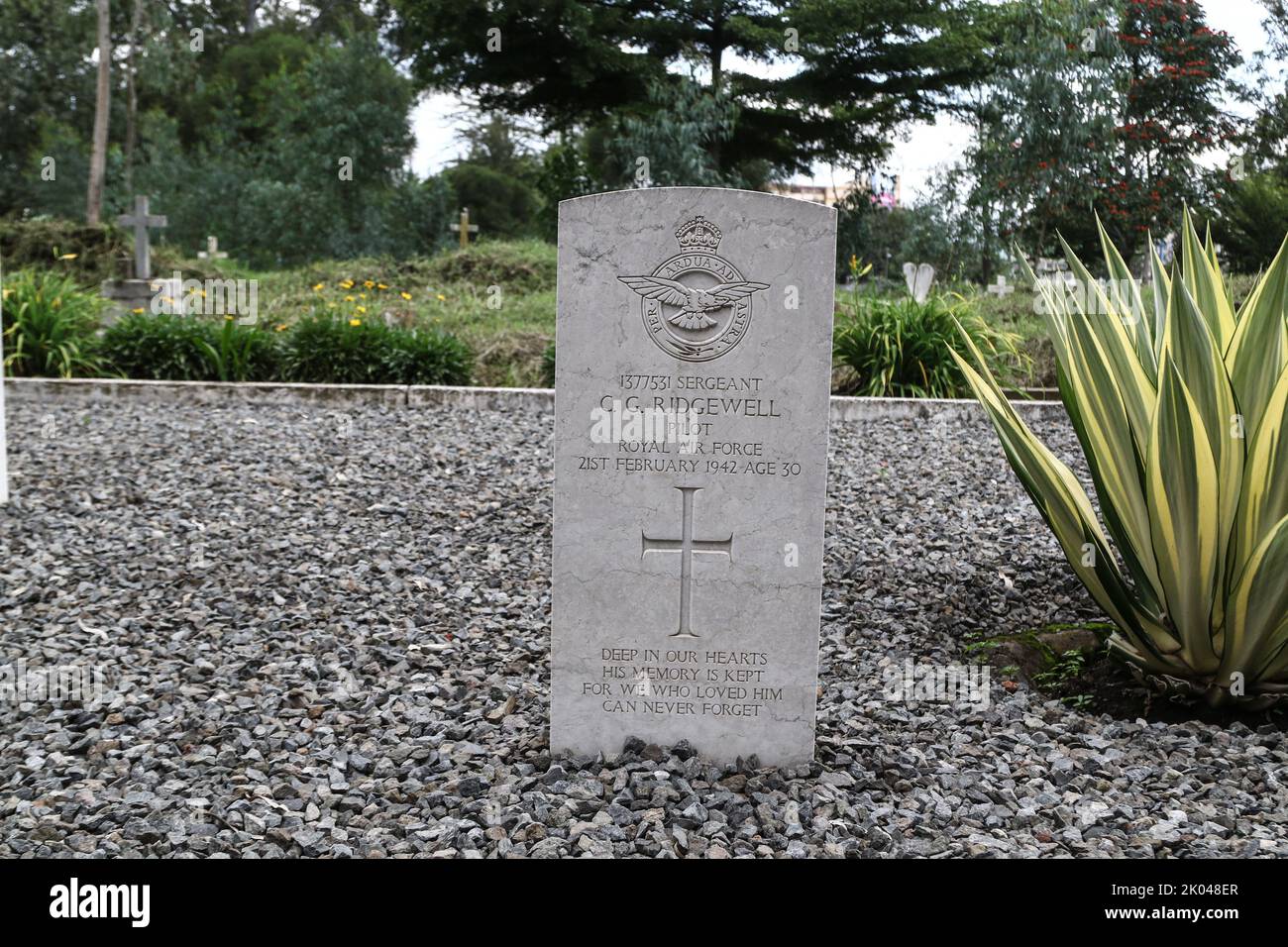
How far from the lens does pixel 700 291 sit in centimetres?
292

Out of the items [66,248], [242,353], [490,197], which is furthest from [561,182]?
[242,353]

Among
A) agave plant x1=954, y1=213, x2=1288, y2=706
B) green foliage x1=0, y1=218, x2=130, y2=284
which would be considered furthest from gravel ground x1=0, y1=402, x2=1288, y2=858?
green foliage x1=0, y1=218, x2=130, y2=284

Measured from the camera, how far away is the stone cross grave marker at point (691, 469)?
2.92 m

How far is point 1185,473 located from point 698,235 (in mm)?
1595

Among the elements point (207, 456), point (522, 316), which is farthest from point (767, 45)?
point (207, 456)

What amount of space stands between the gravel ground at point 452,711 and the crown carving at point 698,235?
1395mm

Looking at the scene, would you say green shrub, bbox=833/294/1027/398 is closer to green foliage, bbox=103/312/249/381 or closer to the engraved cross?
green foliage, bbox=103/312/249/381

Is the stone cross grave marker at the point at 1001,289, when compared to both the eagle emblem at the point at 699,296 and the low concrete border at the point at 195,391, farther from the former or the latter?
the eagle emblem at the point at 699,296

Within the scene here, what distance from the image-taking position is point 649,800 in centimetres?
287

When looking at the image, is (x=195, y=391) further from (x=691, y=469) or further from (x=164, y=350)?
(x=691, y=469)

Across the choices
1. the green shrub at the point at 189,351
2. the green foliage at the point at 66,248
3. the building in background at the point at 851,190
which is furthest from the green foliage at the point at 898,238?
the green foliage at the point at 66,248

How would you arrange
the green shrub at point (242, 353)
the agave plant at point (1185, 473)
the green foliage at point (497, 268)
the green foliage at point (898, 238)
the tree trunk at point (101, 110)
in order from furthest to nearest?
the tree trunk at point (101, 110), the green foliage at point (898, 238), the green foliage at point (497, 268), the green shrub at point (242, 353), the agave plant at point (1185, 473)

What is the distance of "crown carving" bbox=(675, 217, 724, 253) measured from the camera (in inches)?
115

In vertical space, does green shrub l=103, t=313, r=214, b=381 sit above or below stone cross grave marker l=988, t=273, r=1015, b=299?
below
